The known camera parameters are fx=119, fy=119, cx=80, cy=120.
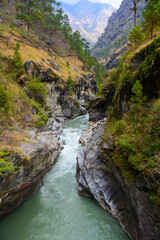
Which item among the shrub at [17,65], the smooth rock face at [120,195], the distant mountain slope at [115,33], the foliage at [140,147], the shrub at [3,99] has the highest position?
the distant mountain slope at [115,33]

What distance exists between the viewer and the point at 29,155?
1074 cm

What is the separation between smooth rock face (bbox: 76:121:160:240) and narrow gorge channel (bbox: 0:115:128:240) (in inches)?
31.3

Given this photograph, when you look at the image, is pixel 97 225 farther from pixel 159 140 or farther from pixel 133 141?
pixel 159 140

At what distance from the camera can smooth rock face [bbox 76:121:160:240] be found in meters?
6.34

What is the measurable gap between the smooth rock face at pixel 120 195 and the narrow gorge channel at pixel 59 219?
79 cm

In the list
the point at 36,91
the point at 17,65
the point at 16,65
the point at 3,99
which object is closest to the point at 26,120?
the point at 3,99

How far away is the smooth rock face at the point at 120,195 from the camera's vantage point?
6.34 meters

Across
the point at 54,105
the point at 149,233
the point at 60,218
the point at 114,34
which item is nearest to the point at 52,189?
the point at 60,218

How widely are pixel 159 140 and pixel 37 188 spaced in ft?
38.7

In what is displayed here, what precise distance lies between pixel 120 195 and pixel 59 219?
5160 millimetres

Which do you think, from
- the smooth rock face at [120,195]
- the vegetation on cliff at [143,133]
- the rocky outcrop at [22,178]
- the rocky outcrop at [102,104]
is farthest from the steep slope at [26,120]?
the rocky outcrop at [102,104]

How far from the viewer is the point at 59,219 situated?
9.34 metres

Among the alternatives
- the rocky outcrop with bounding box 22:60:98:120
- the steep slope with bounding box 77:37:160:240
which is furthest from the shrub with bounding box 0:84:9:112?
the rocky outcrop with bounding box 22:60:98:120

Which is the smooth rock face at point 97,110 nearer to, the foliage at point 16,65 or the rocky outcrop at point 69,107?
the rocky outcrop at point 69,107
